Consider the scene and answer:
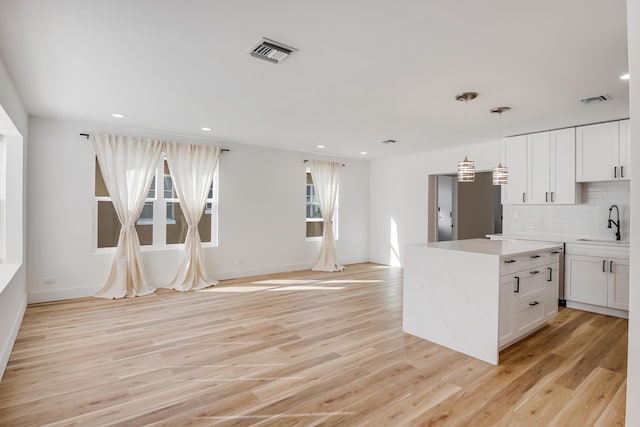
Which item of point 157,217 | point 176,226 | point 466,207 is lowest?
point 176,226

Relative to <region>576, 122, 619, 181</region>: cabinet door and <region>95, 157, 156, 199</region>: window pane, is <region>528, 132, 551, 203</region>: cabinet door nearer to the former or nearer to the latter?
<region>576, 122, 619, 181</region>: cabinet door

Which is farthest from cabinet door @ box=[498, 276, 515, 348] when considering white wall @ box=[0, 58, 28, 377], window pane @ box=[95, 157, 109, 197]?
window pane @ box=[95, 157, 109, 197]

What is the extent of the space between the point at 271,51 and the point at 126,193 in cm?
362

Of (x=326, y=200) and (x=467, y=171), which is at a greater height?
(x=467, y=171)

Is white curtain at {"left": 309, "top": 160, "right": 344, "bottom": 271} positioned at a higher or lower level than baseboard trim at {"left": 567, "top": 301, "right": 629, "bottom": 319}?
higher

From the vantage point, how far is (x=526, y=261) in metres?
3.23

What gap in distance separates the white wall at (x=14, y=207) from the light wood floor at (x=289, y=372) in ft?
0.89

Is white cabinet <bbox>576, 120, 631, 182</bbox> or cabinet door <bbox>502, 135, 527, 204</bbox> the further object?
cabinet door <bbox>502, 135, 527, 204</bbox>

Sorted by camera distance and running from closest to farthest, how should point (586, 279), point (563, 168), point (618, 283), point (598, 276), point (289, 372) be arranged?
point (289, 372) → point (618, 283) → point (598, 276) → point (586, 279) → point (563, 168)

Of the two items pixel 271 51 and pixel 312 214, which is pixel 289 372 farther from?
pixel 312 214

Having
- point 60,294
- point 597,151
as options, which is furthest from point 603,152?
point 60,294

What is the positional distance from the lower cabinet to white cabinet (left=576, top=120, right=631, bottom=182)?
Result: 1.77 meters

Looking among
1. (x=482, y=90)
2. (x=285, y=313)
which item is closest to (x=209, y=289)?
(x=285, y=313)

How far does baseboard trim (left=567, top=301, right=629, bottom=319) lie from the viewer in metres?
4.19
